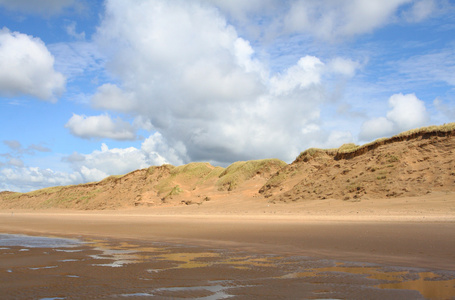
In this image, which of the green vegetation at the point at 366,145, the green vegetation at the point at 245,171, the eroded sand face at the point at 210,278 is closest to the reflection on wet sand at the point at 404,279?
the eroded sand face at the point at 210,278

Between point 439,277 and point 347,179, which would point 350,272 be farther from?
point 347,179

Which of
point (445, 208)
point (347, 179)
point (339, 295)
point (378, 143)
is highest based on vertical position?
point (378, 143)

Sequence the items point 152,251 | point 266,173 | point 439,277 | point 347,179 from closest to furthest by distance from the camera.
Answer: point 439,277
point 152,251
point 347,179
point 266,173

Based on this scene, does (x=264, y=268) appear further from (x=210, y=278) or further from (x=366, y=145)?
(x=366, y=145)

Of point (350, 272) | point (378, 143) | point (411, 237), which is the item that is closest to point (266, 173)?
point (378, 143)

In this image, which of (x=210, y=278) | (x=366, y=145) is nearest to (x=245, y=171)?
(x=366, y=145)

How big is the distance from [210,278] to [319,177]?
3033 centimetres

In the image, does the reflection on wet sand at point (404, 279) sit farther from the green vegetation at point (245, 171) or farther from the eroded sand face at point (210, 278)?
the green vegetation at point (245, 171)

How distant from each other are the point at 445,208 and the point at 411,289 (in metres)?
16.3

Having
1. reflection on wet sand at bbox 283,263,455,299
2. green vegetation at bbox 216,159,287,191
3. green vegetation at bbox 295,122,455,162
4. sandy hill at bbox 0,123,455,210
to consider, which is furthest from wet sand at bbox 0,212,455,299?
green vegetation at bbox 216,159,287,191

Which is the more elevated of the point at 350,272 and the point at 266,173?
the point at 266,173

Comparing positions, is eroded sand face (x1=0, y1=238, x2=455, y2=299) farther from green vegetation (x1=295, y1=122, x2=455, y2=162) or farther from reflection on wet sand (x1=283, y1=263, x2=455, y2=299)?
green vegetation (x1=295, y1=122, x2=455, y2=162)

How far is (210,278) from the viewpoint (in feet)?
19.0

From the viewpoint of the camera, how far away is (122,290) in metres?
5.02
